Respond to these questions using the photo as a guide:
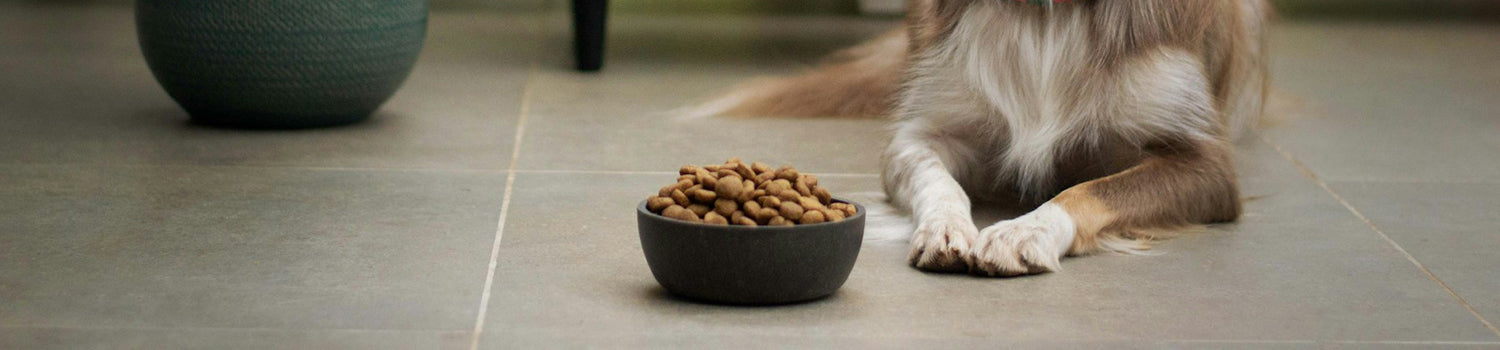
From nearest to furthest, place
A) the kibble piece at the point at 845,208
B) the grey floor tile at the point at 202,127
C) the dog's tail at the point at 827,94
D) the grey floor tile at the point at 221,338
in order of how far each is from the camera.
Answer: the grey floor tile at the point at 221,338 → the kibble piece at the point at 845,208 → the grey floor tile at the point at 202,127 → the dog's tail at the point at 827,94

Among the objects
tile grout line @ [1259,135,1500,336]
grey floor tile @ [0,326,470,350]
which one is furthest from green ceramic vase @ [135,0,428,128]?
tile grout line @ [1259,135,1500,336]

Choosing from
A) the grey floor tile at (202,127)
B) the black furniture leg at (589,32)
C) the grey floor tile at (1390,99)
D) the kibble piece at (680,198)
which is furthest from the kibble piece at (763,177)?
the black furniture leg at (589,32)

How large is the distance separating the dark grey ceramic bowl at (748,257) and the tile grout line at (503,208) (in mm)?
275

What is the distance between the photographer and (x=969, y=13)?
3.21 m

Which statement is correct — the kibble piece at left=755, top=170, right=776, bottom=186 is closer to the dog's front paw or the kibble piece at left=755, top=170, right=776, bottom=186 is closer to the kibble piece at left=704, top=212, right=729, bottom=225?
the kibble piece at left=704, top=212, right=729, bottom=225

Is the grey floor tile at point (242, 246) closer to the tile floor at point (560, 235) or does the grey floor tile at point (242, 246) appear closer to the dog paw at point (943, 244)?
the tile floor at point (560, 235)

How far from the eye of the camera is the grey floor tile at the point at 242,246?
2.40 m

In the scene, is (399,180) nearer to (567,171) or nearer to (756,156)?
(567,171)

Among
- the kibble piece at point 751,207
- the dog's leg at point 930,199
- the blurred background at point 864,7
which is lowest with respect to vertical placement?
the blurred background at point 864,7

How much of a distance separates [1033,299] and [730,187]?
21.9 inches

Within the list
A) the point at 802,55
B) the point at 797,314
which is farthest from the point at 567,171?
the point at 802,55

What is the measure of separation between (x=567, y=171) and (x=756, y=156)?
1.81 feet

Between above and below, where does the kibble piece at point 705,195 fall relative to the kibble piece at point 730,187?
below

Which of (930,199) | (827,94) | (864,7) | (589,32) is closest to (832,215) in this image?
(930,199)
